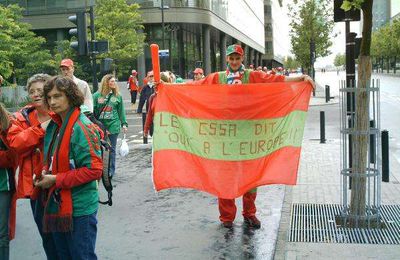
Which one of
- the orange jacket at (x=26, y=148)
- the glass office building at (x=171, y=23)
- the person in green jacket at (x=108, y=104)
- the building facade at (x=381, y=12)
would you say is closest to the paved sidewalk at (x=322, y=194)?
the orange jacket at (x=26, y=148)

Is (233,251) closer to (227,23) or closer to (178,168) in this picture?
(178,168)

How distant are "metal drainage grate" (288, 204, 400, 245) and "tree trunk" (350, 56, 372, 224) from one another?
30cm

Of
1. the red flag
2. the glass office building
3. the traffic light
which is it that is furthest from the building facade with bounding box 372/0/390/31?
the red flag

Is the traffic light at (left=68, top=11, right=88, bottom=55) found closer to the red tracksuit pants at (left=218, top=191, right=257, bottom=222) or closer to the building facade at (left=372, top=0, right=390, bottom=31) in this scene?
the red tracksuit pants at (left=218, top=191, right=257, bottom=222)

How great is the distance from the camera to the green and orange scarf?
3.75 metres

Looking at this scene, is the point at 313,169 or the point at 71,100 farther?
the point at 313,169

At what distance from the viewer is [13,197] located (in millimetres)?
4520

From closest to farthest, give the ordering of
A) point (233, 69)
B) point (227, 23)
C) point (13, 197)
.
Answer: point (13, 197) < point (233, 69) < point (227, 23)

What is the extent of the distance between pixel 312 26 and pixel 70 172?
4403cm

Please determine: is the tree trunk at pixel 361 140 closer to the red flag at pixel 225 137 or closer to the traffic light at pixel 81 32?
the red flag at pixel 225 137

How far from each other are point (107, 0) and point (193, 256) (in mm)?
36211

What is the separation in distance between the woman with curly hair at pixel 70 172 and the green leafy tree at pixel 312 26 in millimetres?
41236

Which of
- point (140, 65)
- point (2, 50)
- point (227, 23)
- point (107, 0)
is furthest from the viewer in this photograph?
point (227, 23)

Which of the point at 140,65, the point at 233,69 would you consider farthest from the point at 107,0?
the point at 233,69
